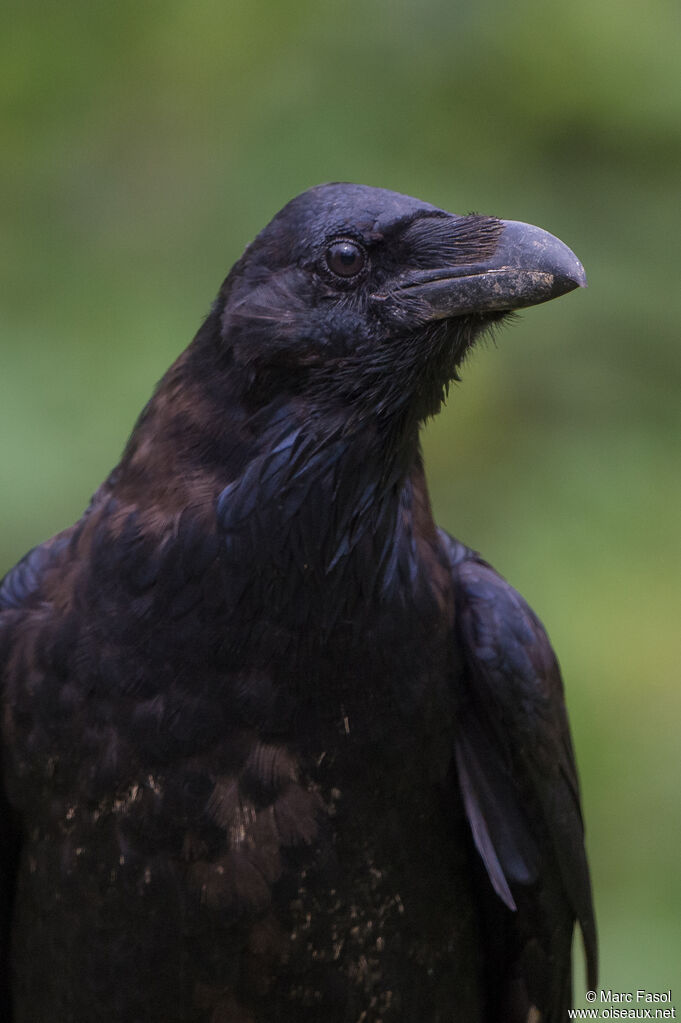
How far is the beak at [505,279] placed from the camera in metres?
2.56

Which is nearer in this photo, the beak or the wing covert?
the beak

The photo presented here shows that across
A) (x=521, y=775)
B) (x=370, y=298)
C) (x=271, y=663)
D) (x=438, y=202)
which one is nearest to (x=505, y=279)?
(x=370, y=298)

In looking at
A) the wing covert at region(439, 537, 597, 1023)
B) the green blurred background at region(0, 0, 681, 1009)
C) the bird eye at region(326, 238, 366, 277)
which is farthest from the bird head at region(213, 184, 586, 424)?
the green blurred background at region(0, 0, 681, 1009)

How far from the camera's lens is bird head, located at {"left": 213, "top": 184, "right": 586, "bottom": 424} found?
2613 millimetres

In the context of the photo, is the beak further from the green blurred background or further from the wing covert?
the green blurred background

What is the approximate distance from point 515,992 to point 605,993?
155 cm

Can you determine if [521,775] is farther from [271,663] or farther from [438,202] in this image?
[438,202]

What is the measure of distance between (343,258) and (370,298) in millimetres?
89

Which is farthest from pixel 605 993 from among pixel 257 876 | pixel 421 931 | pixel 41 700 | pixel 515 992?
pixel 41 700

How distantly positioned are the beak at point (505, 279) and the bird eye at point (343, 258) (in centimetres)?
10

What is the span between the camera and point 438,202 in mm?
5426

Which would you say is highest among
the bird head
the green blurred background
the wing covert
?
the green blurred background

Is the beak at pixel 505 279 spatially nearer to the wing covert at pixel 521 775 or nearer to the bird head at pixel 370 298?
the bird head at pixel 370 298

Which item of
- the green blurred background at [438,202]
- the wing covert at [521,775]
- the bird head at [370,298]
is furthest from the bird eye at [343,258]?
the green blurred background at [438,202]
